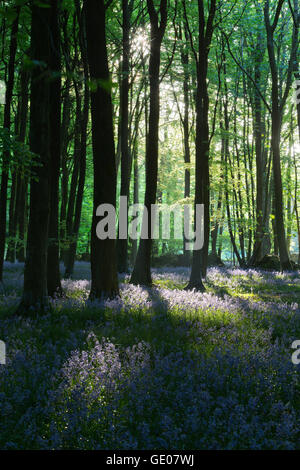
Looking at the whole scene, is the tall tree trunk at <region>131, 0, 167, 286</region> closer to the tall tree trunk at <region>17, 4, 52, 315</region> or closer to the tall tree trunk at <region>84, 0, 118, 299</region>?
the tall tree trunk at <region>84, 0, 118, 299</region>

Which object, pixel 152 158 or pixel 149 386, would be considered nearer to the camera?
pixel 149 386

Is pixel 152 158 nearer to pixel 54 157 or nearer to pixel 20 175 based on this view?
pixel 54 157

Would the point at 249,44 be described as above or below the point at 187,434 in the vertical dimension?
above

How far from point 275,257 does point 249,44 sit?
12.8 m

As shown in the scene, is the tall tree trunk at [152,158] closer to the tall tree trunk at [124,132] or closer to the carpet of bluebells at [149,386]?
the tall tree trunk at [124,132]

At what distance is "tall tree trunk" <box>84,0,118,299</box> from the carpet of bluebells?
198 centimetres

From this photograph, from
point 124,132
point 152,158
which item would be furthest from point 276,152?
point 152,158

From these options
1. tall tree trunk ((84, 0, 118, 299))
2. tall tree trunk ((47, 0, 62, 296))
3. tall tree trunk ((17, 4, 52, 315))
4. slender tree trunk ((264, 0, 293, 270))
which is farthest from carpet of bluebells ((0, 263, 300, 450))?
slender tree trunk ((264, 0, 293, 270))

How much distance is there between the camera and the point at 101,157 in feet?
29.3

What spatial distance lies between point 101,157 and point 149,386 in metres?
5.94

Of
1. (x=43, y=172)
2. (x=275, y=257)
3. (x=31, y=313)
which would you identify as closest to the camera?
(x=31, y=313)

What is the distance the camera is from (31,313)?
23.7ft
